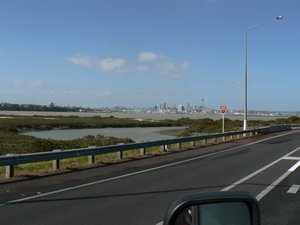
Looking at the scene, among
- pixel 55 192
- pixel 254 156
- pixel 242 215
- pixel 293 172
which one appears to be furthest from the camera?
pixel 254 156

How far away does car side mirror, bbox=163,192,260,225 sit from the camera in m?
2.69

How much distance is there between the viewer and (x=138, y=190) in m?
11.9

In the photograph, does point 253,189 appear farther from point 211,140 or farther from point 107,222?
point 211,140

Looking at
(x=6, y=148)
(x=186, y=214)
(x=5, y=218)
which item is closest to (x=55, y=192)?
(x=5, y=218)

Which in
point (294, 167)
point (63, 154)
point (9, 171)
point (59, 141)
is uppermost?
Result: point (63, 154)

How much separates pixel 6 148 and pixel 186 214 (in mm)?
32190

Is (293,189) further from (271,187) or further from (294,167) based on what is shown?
(294,167)

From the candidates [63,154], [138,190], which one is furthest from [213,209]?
[63,154]

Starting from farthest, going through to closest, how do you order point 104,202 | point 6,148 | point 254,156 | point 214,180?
point 6,148
point 254,156
point 214,180
point 104,202

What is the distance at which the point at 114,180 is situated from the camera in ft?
46.0

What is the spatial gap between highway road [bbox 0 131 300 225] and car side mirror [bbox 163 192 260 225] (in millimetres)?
5647

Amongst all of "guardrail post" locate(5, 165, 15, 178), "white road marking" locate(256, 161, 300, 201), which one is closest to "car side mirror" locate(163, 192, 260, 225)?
"white road marking" locate(256, 161, 300, 201)

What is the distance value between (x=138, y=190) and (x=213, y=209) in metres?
9.29

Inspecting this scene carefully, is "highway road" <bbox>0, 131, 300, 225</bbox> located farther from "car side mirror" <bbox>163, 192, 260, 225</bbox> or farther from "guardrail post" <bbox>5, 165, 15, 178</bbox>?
"car side mirror" <bbox>163, 192, 260, 225</bbox>
